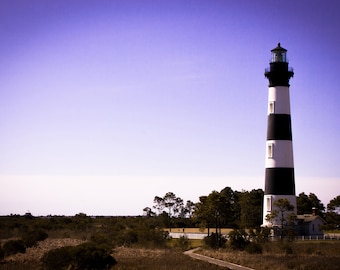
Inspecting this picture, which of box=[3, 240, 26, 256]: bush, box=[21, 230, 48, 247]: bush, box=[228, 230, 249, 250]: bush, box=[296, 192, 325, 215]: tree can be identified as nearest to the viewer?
box=[3, 240, 26, 256]: bush

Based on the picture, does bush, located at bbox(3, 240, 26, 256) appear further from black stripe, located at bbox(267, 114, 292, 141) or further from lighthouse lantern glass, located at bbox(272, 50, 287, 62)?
lighthouse lantern glass, located at bbox(272, 50, 287, 62)

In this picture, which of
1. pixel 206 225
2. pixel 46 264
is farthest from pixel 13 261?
pixel 206 225

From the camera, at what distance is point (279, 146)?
2072 inches

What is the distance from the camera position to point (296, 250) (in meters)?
42.6

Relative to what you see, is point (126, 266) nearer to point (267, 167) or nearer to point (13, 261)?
point (13, 261)

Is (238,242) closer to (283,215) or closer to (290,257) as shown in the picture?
(283,215)

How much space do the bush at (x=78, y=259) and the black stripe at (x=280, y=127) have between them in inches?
1033

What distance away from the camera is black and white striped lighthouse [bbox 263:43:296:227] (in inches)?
2061

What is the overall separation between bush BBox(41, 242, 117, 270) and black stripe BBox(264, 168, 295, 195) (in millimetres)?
24830

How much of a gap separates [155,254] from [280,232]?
1900 cm

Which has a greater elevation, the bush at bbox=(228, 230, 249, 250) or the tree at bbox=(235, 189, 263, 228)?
the tree at bbox=(235, 189, 263, 228)

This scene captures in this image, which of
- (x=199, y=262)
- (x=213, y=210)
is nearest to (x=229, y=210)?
(x=213, y=210)

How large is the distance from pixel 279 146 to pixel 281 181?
3382 mm

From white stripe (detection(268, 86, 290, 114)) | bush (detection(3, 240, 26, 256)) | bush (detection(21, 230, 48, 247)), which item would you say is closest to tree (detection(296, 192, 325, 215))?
white stripe (detection(268, 86, 290, 114))
